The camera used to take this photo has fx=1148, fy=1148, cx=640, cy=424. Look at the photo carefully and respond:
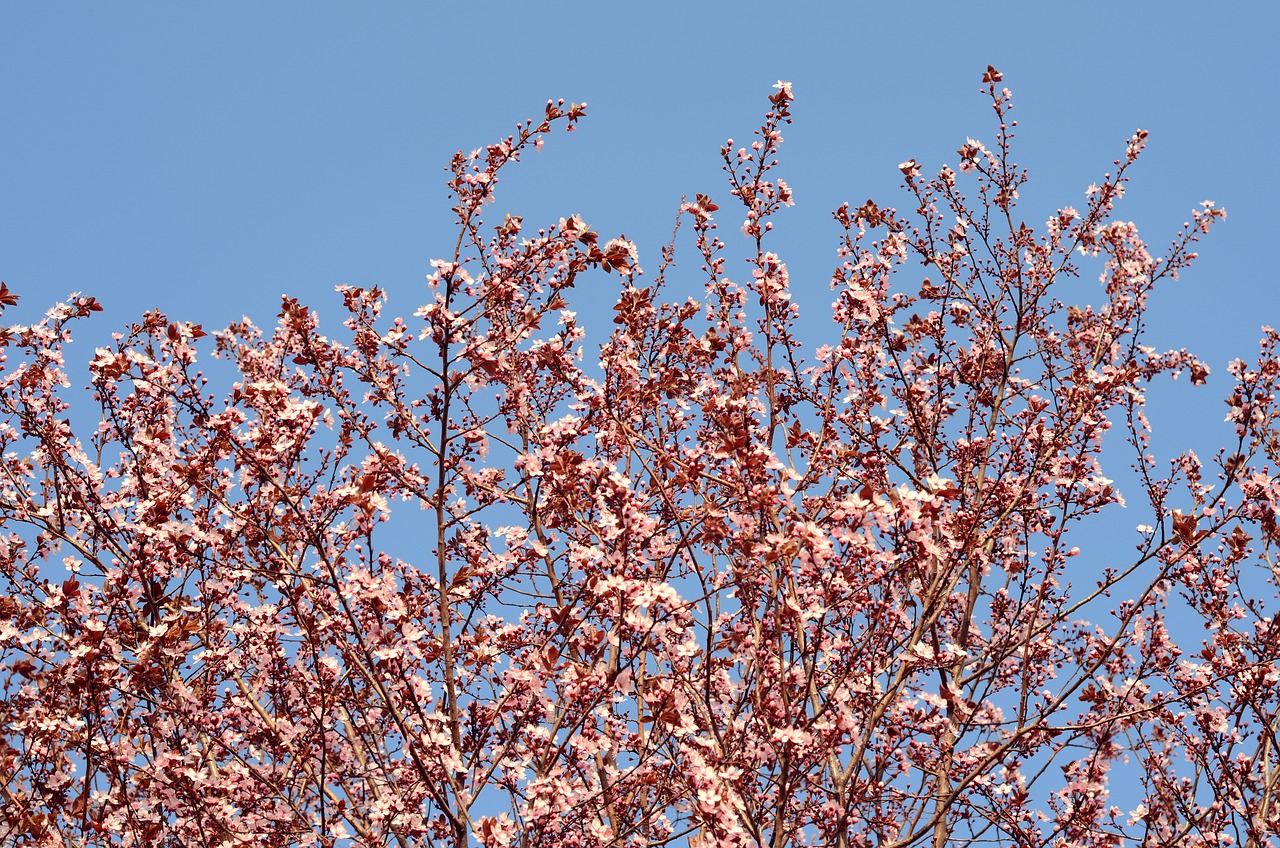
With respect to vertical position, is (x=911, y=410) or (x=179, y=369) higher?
(x=911, y=410)

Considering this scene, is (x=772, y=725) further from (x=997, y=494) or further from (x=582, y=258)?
(x=582, y=258)

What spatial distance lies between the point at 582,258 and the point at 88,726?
3.37 meters

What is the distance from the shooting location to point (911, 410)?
26.6 ft

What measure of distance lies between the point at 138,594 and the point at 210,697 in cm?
96

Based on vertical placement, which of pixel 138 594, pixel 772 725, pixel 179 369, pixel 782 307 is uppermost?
pixel 782 307

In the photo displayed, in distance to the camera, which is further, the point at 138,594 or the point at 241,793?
the point at 241,793

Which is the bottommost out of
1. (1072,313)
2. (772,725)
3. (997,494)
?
(772,725)

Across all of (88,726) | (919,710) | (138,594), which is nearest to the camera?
(88,726)

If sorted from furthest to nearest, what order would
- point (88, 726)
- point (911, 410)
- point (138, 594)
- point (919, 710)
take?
point (911, 410), point (919, 710), point (138, 594), point (88, 726)

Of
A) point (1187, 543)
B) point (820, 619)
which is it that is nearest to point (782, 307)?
point (820, 619)

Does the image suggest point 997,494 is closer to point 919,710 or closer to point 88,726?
point 919,710

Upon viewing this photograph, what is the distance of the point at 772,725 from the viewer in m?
5.67

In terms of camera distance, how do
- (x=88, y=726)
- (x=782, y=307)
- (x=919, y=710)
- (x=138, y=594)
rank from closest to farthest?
(x=88, y=726) → (x=138, y=594) → (x=919, y=710) → (x=782, y=307)

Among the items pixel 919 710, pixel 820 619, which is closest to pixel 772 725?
pixel 820 619
